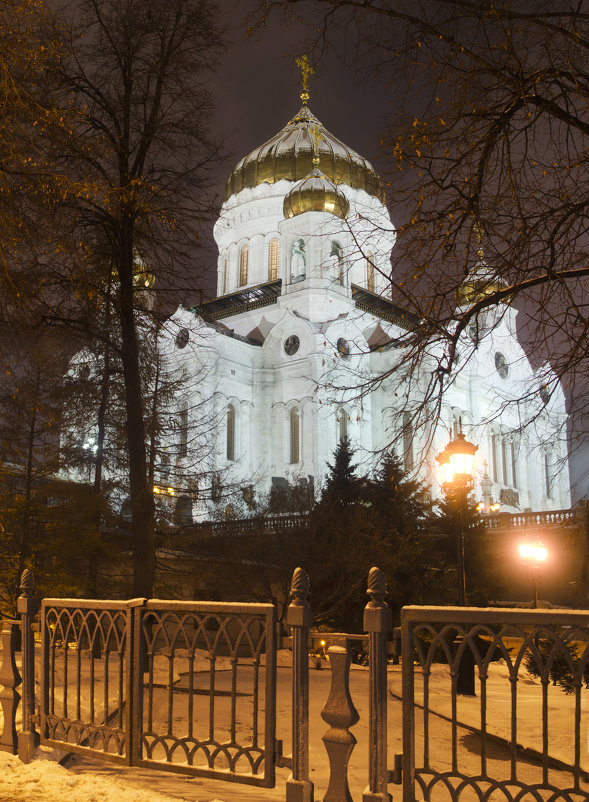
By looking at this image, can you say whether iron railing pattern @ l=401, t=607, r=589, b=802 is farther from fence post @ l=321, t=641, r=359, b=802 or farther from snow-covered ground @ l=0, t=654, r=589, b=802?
fence post @ l=321, t=641, r=359, b=802

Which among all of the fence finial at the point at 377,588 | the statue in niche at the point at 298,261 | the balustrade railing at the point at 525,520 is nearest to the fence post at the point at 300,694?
the fence finial at the point at 377,588

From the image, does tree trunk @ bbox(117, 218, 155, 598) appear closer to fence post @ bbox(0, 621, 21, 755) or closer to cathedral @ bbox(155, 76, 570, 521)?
fence post @ bbox(0, 621, 21, 755)

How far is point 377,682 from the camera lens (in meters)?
4.64

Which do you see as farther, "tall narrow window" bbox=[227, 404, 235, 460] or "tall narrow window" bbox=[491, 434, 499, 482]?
"tall narrow window" bbox=[491, 434, 499, 482]

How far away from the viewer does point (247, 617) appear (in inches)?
204

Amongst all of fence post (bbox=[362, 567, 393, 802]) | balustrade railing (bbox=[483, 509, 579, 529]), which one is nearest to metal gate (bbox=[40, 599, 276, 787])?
fence post (bbox=[362, 567, 393, 802])

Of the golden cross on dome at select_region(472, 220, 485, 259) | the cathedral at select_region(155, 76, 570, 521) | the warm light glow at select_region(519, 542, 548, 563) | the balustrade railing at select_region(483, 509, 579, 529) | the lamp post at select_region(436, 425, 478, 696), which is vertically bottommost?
the warm light glow at select_region(519, 542, 548, 563)

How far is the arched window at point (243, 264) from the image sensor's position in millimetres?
48594

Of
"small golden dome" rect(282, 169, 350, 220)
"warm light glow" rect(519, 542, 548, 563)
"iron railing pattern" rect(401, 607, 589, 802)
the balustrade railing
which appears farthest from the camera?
"small golden dome" rect(282, 169, 350, 220)

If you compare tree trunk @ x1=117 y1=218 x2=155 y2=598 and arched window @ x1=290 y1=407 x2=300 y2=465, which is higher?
arched window @ x1=290 y1=407 x2=300 y2=465

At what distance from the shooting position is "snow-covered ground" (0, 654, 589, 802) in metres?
5.29

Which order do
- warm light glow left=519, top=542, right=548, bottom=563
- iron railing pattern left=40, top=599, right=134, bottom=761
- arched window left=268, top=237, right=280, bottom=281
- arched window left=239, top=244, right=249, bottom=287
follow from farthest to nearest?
arched window left=239, top=244, right=249, bottom=287, arched window left=268, top=237, right=280, bottom=281, warm light glow left=519, top=542, right=548, bottom=563, iron railing pattern left=40, top=599, right=134, bottom=761

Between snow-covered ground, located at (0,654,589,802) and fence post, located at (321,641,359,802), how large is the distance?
0.59m

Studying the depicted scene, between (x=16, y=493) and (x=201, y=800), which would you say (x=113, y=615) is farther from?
(x=16, y=493)
